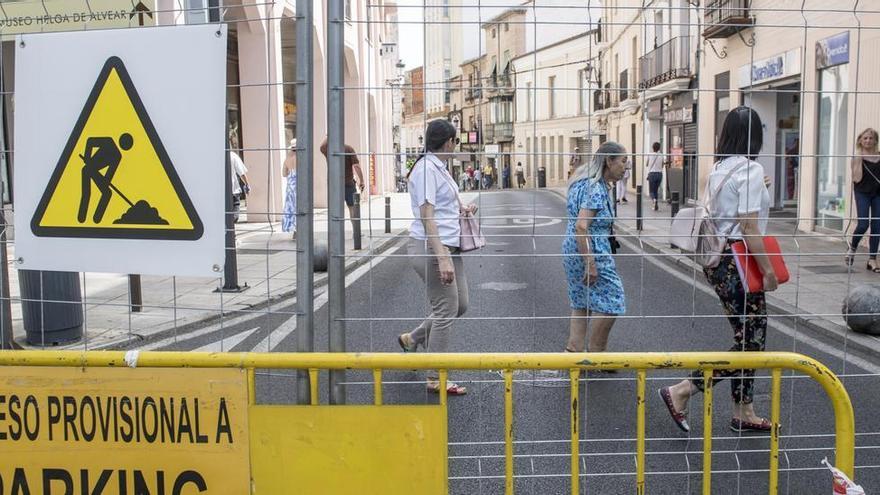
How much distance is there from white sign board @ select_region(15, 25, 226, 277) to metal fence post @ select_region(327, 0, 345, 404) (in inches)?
14.9

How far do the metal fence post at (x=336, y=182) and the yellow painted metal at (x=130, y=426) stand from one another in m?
0.42

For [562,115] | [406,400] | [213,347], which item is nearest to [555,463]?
[406,400]

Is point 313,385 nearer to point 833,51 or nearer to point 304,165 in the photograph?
point 304,165

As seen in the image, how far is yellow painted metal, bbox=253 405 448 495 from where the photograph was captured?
8.54ft

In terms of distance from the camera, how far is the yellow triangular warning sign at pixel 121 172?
286cm

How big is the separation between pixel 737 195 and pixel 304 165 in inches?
88.0

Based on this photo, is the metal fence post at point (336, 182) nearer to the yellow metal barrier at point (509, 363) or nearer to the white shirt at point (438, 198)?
the yellow metal barrier at point (509, 363)

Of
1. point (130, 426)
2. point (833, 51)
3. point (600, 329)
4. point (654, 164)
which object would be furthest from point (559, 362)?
point (833, 51)

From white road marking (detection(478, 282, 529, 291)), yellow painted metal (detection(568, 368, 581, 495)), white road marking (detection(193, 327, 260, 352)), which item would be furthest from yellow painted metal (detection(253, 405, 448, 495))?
white road marking (detection(478, 282, 529, 291))

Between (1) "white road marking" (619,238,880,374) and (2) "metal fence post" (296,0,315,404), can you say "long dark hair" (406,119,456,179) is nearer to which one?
(2) "metal fence post" (296,0,315,404)

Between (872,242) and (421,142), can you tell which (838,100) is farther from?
(421,142)

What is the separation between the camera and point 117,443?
8.71 ft

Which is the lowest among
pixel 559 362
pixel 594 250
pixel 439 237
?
pixel 559 362

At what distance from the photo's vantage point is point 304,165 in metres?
2.77
